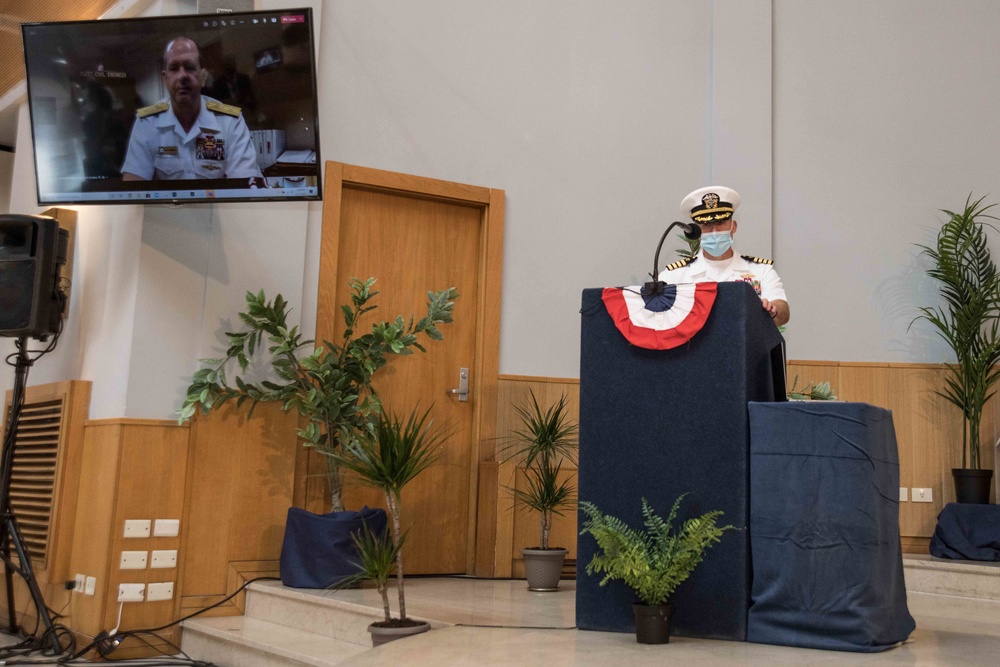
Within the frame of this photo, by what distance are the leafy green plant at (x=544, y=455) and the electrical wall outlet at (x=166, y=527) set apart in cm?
166

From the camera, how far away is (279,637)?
12.7ft

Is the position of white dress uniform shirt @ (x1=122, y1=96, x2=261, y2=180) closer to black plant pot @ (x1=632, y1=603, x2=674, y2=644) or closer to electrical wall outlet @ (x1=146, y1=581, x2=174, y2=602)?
electrical wall outlet @ (x1=146, y1=581, x2=174, y2=602)

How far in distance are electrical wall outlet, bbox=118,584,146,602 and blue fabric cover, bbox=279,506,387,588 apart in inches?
24.4

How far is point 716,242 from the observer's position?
3.64m

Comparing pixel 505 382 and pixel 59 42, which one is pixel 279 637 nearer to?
pixel 505 382

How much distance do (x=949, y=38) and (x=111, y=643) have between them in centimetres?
587

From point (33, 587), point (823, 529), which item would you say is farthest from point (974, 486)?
point (33, 587)

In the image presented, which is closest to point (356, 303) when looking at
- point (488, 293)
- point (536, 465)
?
point (488, 293)

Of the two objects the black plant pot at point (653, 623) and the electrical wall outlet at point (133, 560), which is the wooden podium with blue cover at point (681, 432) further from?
the electrical wall outlet at point (133, 560)

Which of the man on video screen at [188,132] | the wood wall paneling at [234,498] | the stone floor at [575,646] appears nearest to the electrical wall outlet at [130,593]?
the wood wall paneling at [234,498]

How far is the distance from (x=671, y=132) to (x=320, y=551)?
3.31m

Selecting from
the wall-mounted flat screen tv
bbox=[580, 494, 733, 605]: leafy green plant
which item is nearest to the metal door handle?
the wall-mounted flat screen tv

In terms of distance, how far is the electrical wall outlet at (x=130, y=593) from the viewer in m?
4.20

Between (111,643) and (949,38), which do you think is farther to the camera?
(949,38)
